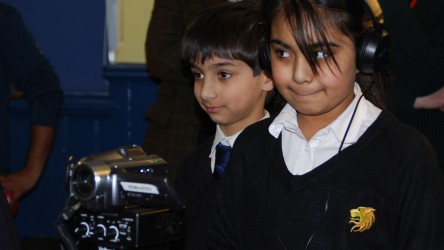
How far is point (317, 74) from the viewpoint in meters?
1.58

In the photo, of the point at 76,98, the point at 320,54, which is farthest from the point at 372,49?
the point at 76,98

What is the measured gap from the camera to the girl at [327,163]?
4.98 feet

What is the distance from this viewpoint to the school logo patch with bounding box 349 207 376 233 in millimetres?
1517

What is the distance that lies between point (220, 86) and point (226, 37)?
0.14 meters

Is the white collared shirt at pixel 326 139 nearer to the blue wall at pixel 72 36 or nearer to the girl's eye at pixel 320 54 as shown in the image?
the girl's eye at pixel 320 54

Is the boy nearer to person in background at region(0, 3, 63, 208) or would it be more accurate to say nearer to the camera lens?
the camera lens

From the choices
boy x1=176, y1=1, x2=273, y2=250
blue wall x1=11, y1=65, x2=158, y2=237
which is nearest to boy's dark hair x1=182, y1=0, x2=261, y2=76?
boy x1=176, y1=1, x2=273, y2=250

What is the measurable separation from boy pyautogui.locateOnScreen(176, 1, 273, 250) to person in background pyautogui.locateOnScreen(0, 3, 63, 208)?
3.54ft

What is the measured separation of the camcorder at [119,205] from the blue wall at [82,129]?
2.37 metres

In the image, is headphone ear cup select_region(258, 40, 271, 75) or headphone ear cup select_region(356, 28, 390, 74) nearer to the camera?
headphone ear cup select_region(356, 28, 390, 74)

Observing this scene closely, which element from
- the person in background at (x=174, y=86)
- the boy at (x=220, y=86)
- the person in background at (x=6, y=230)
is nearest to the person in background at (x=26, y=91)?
the person in background at (x=174, y=86)

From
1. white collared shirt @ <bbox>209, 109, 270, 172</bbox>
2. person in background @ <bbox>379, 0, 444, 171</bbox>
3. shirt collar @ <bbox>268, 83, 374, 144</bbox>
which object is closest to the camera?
shirt collar @ <bbox>268, 83, 374, 144</bbox>

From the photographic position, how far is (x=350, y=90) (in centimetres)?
164

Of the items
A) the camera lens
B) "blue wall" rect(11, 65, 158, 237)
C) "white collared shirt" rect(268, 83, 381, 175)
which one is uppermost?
"white collared shirt" rect(268, 83, 381, 175)
